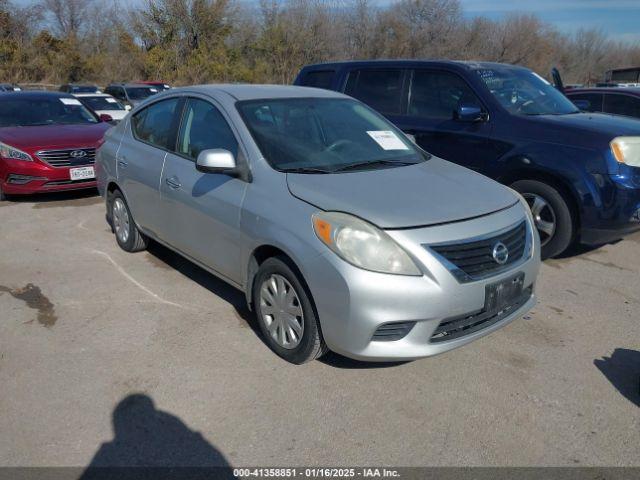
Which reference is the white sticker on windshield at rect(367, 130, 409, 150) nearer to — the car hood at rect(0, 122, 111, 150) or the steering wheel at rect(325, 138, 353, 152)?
the steering wheel at rect(325, 138, 353, 152)

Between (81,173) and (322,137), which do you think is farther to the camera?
(81,173)

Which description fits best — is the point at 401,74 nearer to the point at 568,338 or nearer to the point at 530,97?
the point at 530,97

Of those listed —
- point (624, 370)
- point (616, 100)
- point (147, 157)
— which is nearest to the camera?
point (624, 370)

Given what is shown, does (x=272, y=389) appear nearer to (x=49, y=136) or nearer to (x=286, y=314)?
(x=286, y=314)

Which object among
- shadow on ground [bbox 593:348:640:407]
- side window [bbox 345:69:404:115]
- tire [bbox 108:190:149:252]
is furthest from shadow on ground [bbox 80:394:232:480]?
side window [bbox 345:69:404:115]

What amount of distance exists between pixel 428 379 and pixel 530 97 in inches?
152

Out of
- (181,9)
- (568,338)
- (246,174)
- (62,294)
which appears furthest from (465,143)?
(181,9)

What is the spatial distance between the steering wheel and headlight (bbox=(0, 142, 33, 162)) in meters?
5.05

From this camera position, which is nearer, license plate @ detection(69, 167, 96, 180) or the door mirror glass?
the door mirror glass

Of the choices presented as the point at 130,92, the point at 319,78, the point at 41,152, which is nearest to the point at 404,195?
the point at 319,78

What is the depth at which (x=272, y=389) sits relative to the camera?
3195 millimetres

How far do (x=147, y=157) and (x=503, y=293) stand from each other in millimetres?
3134

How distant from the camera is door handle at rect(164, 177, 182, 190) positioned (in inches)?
166

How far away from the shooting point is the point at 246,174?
3.60m
